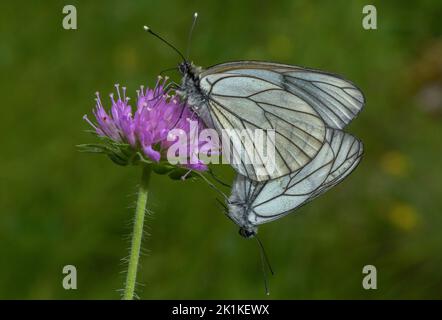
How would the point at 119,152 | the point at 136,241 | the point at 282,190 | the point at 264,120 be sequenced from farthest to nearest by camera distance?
the point at 264,120
the point at 282,190
the point at 119,152
the point at 136,241

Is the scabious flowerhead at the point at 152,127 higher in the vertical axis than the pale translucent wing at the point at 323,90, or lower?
lower

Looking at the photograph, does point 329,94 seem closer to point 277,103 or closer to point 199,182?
point 277,103

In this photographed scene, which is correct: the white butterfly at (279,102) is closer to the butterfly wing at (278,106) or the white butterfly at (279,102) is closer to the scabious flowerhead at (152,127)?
the butterfly wing at (278,106)

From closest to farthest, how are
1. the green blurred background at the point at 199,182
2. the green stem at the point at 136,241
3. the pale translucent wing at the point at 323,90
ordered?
the green stem at the point at 136,241, the pale translucent wing at the point at 323,90, the green blurred background at the point at 199,182

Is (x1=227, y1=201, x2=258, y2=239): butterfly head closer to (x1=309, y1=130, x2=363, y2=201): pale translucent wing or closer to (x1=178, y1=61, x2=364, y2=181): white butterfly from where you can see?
(x1=178, y1=61, x2=364, y2=181): white butterfly

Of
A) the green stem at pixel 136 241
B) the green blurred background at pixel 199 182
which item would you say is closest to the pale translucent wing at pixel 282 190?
the green stem at pixel 136 241

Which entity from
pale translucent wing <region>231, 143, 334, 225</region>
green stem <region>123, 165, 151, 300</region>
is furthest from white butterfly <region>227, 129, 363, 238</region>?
green stem <region>123, 165, 151, 300</region>

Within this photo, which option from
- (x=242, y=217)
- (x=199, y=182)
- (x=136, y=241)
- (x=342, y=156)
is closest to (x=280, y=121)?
(x=342, y=156)
